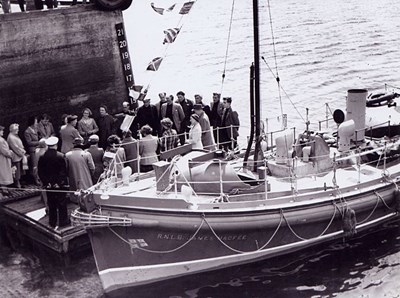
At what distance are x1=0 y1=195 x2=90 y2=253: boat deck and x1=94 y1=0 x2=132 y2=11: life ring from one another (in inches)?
231

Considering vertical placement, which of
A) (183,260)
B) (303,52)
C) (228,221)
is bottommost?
(183,260)

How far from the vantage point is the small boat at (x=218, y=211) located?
9.28 meters

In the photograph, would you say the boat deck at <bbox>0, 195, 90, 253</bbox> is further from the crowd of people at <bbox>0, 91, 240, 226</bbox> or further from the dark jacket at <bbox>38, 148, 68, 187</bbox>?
the dark jacket at <bbox>38, 148, 68, 187</bbox>

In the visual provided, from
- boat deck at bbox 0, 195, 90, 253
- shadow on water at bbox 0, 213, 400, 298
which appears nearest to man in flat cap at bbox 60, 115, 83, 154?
boat deck at bbox 0, 195, 90, 253

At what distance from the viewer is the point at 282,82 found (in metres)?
28.5

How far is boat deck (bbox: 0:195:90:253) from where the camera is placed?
10.3 metres

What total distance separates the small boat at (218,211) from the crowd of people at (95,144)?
2.00 feet

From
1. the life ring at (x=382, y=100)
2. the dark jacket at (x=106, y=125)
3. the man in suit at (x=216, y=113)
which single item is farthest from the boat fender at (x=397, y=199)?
the life ring at (x=382, y=100)

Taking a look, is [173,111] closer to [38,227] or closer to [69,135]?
[69,135]

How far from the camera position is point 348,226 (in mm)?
10242

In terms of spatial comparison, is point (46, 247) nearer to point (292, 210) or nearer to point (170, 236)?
point (170, 236)

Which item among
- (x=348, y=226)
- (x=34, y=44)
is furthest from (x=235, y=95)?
(x=348, y=226)

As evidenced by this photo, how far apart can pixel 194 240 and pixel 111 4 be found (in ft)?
27.2

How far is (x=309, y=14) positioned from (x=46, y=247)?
3858cm
